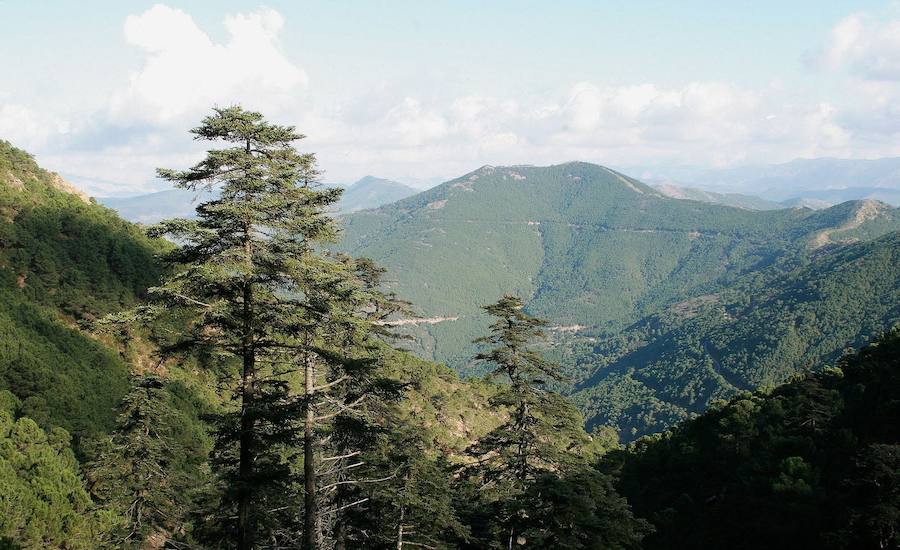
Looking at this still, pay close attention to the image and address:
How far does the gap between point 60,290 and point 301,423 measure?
47.2 metres

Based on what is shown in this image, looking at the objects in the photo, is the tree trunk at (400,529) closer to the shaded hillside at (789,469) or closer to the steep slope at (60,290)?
the shaded hillside at (789,469)

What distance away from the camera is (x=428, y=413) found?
5906cm

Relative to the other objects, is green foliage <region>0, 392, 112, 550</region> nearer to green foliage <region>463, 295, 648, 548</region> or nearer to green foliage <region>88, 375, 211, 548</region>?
green foliage <region>88, 375, 211, 548</region>

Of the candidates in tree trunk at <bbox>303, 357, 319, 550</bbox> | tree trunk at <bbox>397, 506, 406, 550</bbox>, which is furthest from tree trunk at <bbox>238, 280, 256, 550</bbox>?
tree trunk at <bbox>397, 506, 406, 550</bbox>

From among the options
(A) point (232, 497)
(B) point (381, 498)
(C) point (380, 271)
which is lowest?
(B) point (381, 498)

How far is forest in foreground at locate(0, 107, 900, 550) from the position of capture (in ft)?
42.8

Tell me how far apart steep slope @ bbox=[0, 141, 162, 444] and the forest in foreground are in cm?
23

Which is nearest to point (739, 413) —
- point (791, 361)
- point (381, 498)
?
point (381, 498)

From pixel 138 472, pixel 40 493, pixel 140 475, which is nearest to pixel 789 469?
pixel 140 475

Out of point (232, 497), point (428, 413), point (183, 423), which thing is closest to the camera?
point (232, 497)

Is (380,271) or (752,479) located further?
(752,479)

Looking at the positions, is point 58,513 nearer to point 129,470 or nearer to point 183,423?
point 129,470

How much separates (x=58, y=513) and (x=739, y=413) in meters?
48.2

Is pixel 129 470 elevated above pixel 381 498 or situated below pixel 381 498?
below
